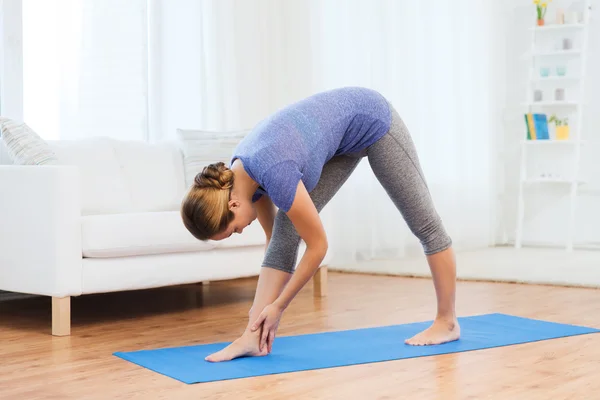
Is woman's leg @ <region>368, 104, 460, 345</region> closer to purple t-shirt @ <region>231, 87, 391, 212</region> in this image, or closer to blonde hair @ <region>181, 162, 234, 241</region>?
purple t-shirt @ <region>231, 87, 391, 212</region>

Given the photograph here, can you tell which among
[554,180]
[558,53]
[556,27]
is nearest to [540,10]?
[556,27]

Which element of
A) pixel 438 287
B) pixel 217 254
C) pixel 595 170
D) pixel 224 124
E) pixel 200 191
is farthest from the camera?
pixel 595 170

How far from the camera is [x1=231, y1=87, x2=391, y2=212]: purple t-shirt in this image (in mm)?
2213

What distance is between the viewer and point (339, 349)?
108 inches

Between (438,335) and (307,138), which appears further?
(438,335)

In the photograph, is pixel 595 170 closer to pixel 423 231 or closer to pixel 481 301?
pixel 481 301

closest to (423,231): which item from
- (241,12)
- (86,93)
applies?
(86,93)

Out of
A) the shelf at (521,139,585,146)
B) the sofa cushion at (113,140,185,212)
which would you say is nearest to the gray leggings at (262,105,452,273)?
the sofa cushion at (113,140,185,212)

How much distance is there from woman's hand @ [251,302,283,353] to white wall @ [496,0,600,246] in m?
4.78

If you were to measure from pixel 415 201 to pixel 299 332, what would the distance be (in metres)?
0.76

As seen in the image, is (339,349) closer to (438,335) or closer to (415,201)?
(438,335)

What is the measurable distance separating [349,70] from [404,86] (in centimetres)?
51

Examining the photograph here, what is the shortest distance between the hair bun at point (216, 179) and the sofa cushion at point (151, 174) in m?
1.84

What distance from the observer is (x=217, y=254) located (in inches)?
145
